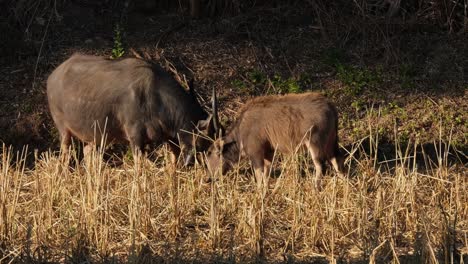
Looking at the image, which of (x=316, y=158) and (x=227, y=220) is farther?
(x=316, y=158)

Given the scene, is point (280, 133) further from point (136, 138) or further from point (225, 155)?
point (136, 138)

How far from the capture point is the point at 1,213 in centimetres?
885

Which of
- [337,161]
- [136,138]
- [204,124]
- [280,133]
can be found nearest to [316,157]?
[337,161]

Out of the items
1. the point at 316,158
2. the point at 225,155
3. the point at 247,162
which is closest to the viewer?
the point at 316,158

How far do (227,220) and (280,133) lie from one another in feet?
9.07

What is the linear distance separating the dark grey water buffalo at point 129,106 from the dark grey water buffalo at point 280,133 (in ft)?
1.22

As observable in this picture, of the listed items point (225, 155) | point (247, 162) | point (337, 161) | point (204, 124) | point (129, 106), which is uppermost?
point (129, 106)

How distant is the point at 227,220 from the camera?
9320 millimetres

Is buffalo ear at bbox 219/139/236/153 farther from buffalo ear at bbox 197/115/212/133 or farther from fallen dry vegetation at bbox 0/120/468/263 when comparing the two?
fallen dry vegetation at bbox 0/120/468/263

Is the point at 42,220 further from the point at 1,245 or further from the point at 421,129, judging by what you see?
the point at 421,129

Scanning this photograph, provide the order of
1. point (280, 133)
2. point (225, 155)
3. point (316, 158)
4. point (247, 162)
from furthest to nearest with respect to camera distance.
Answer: point (247, 162) < point (225, 155) < point (280, 133) < point (316, 158)

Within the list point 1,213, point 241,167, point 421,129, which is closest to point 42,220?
point 1,213

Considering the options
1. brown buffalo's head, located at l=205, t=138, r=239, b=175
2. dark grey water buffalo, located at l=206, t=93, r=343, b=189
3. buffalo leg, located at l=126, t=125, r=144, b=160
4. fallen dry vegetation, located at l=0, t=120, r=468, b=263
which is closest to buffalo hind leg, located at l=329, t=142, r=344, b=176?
dark grey water buffalo, located at l=206, t=93, r=343, b=189

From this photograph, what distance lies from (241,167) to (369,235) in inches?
150
